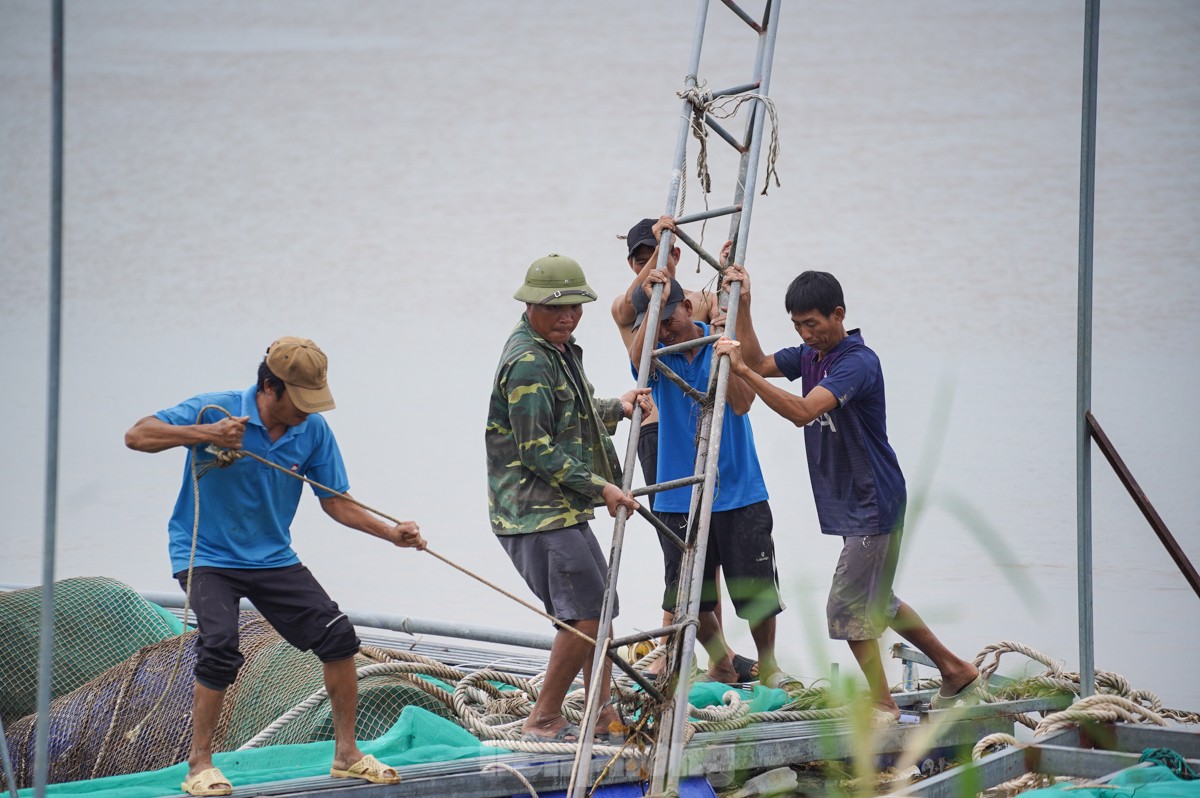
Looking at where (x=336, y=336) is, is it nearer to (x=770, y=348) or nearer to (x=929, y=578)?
(x=770, y=348)

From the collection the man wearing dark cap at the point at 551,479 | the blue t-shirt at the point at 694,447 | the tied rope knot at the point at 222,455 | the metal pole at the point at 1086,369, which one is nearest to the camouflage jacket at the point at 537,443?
the man wearing dark cap at the point at 551,479

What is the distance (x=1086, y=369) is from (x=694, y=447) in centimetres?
164

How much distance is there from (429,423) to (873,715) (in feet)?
32.6

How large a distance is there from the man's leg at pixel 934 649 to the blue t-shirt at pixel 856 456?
38cm

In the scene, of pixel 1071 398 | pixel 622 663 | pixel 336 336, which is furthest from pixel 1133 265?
pixel 622 663

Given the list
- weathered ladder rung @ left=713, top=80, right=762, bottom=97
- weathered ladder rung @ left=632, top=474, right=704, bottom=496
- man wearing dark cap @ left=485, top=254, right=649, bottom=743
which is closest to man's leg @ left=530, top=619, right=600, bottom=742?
man wearing dark cap @ left=485, top=254, right=649, bottom=743

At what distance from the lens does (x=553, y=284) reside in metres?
4.38

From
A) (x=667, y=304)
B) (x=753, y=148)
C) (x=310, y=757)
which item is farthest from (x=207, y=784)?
(x=753, y=148)

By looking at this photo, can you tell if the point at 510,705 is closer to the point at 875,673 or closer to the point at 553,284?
the point at 875,673

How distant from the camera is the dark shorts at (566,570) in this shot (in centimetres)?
434

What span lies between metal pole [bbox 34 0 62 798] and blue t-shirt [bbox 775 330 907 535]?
8.81ft

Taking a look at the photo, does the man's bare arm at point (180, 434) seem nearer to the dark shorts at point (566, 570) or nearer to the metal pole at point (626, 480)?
the dark shorts at point (566, 570)

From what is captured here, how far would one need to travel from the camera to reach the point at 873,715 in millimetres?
4887

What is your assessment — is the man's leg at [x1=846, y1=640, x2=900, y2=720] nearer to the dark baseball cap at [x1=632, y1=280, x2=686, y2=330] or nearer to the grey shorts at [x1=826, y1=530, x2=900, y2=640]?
the grey shorts at [x1=826, y1=530, x2=900, y2=640]
